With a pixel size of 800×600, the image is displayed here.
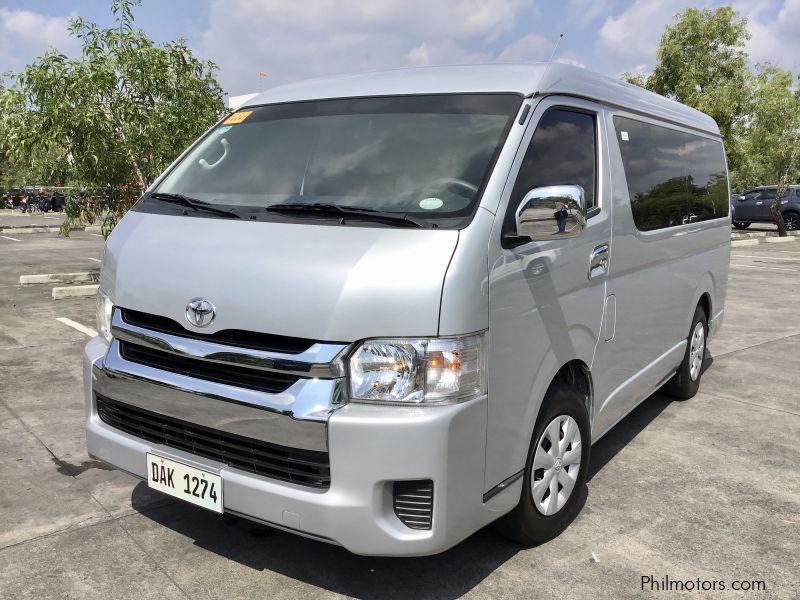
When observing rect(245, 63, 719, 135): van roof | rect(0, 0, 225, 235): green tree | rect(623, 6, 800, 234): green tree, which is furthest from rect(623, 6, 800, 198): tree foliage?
rect(245, 63, 719, 135): van roof

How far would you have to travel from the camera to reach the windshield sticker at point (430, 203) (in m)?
2.77

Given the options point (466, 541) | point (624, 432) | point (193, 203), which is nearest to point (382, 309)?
point (193, 203)

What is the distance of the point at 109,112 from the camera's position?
10.2m

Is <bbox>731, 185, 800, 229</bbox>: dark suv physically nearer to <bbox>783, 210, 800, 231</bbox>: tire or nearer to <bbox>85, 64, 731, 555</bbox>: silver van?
<bbox>783, 210, 800, 231</bbox>: tire

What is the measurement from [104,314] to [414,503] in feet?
5.40

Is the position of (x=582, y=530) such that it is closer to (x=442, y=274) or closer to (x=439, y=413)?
(x=439, y=413)

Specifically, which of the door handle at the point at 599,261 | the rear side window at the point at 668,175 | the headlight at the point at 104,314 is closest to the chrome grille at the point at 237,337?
the headlight at the point at 104,314

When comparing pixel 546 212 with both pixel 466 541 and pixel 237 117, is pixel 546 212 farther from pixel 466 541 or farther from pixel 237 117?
pixel 237 117

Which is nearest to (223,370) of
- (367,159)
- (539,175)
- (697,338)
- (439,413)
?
(439,413)

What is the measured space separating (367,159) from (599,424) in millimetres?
1836

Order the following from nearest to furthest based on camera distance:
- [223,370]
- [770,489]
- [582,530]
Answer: [223,370], [582,530], [770,489]

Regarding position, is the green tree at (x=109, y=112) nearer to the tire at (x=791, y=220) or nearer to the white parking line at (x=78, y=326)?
the white parking line at (x=78, y=326)

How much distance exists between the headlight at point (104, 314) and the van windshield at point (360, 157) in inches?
21.5

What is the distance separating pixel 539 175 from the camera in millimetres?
3068
